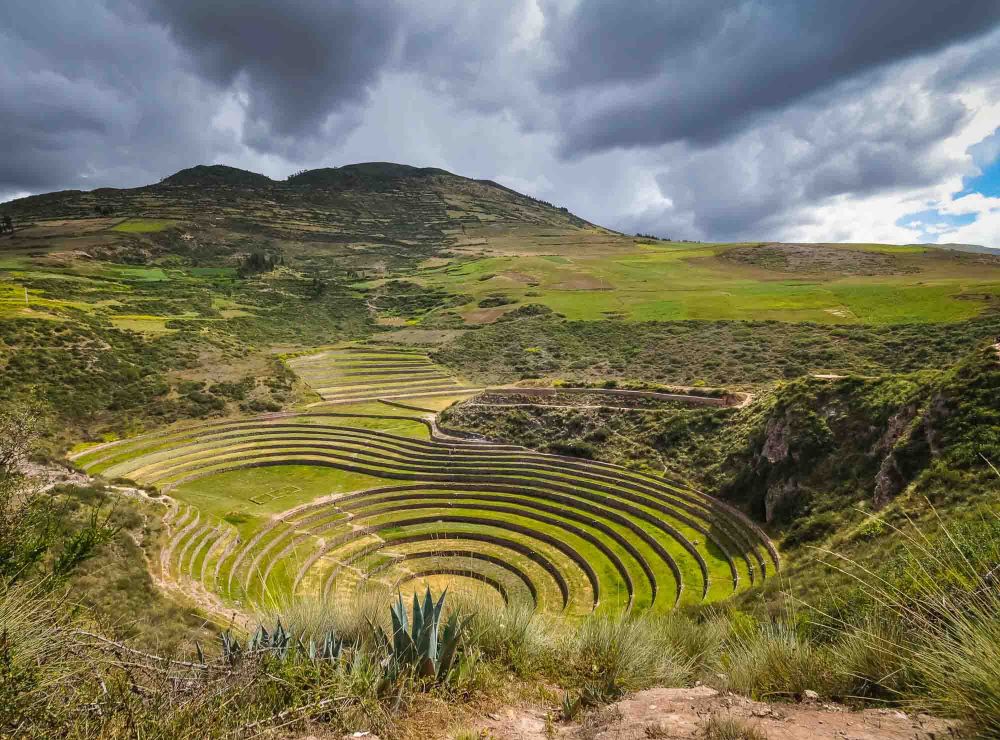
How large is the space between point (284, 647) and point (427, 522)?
20.0 meters

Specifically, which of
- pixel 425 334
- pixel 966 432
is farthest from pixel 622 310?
pixel 966 432

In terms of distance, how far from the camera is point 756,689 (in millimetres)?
4426

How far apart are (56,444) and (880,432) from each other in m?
41.6

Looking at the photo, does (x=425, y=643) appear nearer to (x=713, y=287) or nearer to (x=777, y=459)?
(x=777, y=459)

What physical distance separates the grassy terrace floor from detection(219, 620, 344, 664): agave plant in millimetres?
8805

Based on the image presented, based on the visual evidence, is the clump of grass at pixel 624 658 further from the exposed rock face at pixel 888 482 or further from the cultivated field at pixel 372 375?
the cultivated field at pixel 372 375

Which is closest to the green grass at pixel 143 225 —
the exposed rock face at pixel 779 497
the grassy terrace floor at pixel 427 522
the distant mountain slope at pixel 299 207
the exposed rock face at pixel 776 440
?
the distant mountain slope at pixel 299 207

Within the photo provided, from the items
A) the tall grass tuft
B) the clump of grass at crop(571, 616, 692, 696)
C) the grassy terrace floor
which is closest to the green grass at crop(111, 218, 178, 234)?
the grassy terrace floor

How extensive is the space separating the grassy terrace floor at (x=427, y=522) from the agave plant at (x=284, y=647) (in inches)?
347

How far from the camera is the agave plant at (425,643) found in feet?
15.1

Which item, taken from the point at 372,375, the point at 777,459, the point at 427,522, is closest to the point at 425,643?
the point at 427,522

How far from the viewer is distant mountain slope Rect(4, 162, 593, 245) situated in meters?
120

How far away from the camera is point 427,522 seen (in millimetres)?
23828

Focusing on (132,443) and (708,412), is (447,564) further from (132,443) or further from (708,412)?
(132,443)
